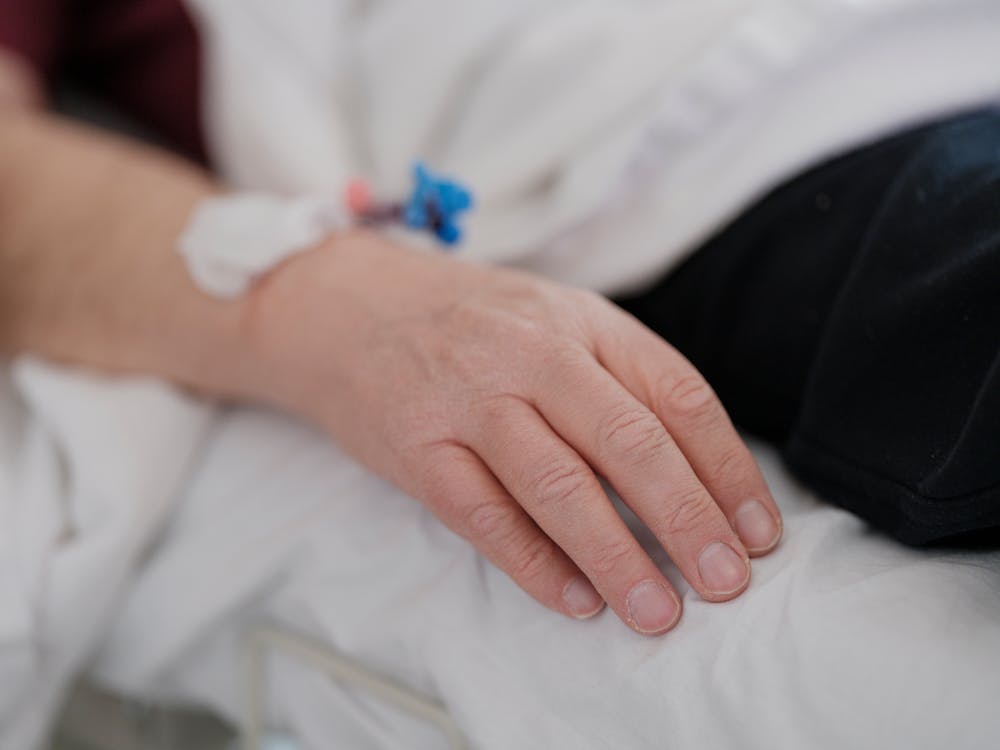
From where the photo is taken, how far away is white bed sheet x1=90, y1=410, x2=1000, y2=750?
0.42 m

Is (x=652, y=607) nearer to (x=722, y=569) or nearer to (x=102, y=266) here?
(x=722, y=569)

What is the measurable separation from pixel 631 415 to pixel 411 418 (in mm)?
121

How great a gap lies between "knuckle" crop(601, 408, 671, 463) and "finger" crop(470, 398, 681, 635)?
20mm

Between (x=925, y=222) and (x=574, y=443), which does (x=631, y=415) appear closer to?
(x=574, y=443)

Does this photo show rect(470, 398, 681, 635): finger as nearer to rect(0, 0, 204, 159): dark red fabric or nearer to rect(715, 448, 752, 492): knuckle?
rect(715, 448, 752, 492): knuckle

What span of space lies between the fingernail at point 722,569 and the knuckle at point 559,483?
0.07m

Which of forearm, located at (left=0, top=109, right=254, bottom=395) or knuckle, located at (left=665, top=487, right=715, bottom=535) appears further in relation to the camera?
forearm, located at (left=0, top=109, right=254, bottom=395)

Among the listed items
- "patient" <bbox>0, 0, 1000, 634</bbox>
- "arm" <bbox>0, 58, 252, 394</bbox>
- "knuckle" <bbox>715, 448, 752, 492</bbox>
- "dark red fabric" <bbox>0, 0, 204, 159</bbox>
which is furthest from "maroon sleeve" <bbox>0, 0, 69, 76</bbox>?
"knuckle" <bbox>715, 448, 752, 492</bbox>

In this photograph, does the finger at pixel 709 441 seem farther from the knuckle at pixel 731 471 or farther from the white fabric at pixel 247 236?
the white fabric at pixel 247 236

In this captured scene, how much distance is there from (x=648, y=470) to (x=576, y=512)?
0.13 ft

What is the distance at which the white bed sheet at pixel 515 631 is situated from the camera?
0.42 metres

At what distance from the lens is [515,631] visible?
511 mm

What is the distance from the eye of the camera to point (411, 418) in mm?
537

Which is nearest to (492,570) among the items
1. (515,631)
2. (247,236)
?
(515,631)
